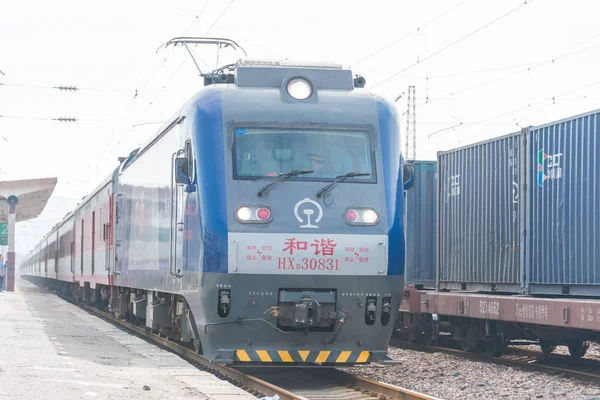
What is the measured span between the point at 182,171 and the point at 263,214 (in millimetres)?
1217

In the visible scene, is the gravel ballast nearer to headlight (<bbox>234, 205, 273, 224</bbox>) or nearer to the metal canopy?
headlight (<bbox>234, 205, 273, 224</bbox>)

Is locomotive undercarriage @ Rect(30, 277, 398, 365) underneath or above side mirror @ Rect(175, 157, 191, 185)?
underneath

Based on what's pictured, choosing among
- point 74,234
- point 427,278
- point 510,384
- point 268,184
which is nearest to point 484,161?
point 427,278

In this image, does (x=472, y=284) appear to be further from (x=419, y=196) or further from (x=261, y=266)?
(x=261, y=266)

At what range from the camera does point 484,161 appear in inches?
617

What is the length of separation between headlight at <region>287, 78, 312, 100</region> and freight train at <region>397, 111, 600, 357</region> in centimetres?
394

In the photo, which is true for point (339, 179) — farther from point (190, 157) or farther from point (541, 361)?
point (541, 361)

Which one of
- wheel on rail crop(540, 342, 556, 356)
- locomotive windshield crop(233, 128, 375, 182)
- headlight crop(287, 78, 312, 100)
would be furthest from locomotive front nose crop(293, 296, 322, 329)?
wheel on rail crop(540, 342, 556, 356)

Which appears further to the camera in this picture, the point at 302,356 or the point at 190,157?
the point at 190,157

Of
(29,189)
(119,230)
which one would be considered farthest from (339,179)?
(29,189)

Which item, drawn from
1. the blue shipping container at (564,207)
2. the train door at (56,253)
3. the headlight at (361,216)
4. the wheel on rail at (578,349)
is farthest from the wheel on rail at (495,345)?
the train door at (56,253)

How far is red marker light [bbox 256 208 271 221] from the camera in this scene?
10.6 metres

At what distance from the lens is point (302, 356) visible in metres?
10.7

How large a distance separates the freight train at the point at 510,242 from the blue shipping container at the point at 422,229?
19 millimetres
